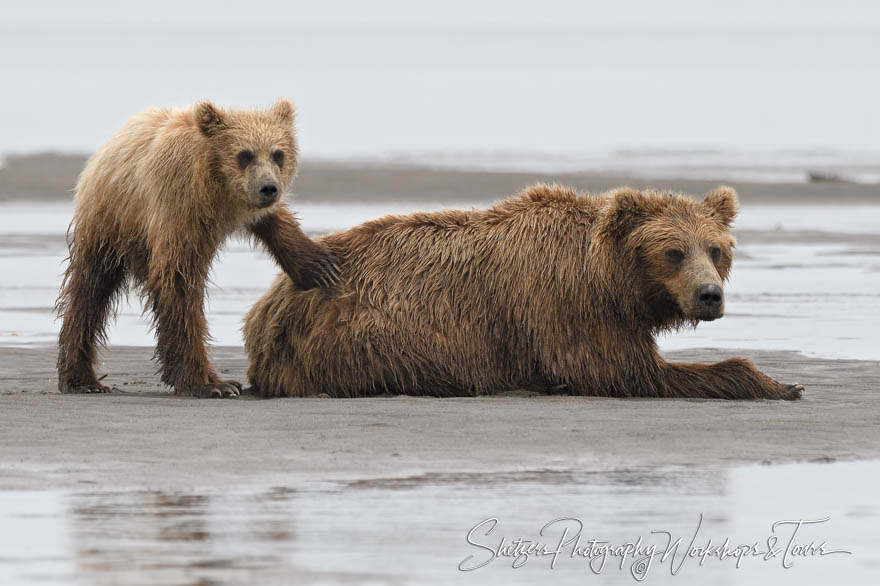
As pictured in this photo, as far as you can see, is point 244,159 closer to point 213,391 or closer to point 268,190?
point 268,190

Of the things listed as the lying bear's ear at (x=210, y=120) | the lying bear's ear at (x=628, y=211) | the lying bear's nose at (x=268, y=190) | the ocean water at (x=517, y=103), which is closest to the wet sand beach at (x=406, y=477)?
the lying bear's ear at (x=628, y=211)

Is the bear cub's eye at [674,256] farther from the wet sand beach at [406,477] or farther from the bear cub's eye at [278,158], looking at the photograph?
the bear cub's eye at [278,158]

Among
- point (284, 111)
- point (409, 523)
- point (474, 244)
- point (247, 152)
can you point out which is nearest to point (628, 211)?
point (474, 244)

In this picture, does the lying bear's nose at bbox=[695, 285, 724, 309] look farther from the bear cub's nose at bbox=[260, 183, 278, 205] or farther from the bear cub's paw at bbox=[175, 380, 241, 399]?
the bear cub's paw at bbox=[175, 380, 241, 399]

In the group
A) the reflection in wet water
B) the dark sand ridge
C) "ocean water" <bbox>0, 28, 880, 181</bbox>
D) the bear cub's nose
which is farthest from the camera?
"ocean water" <bbox>0, 28, 880, 181</bbox>

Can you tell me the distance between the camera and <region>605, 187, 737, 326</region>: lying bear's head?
9.30 m

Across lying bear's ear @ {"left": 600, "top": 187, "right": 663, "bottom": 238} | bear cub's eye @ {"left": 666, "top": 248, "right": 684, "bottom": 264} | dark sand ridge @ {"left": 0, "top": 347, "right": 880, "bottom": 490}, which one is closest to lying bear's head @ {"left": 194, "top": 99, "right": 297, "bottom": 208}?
dark sand ridge @ {"left": 0, "top": 347, "right": 880, "bottom": 490}

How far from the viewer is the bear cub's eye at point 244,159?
9.30 m

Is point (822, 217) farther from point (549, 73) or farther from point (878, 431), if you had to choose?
point (549, 73)

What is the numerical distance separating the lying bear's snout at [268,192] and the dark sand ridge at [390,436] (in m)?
1.05

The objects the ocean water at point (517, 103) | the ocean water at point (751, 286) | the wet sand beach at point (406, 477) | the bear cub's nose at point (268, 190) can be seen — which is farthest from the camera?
the ocean water at point (517, 103)

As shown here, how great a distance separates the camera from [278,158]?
9.48 m

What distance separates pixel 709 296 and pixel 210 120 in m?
2.77

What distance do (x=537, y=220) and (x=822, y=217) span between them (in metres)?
16.4
